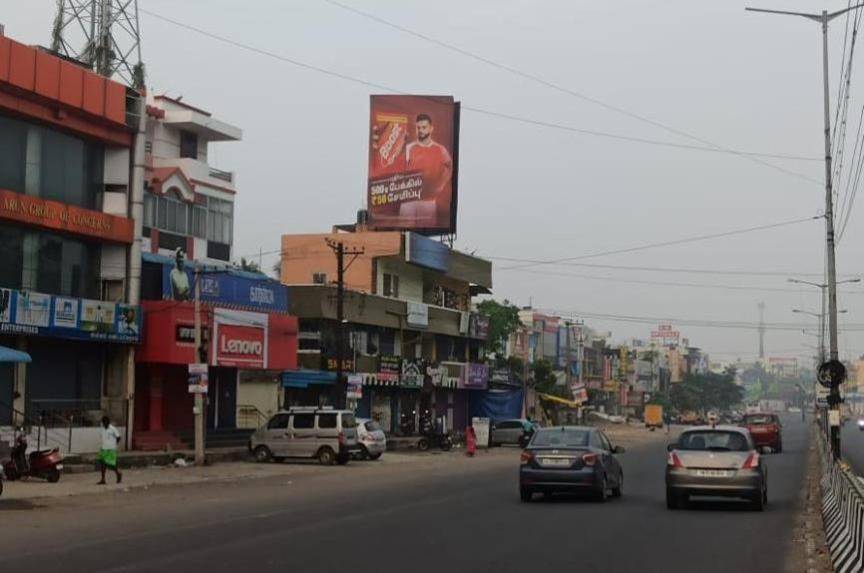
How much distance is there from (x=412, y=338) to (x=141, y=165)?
98.9 ft

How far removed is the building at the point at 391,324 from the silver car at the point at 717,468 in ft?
101

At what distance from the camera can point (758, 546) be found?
15391mm

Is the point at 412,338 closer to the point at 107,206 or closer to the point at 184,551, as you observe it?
the point at 107,206

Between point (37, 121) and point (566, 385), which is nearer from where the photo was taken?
point (37, 121)

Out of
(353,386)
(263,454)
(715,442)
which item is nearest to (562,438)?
(715,442)

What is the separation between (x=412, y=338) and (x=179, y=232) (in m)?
21.8

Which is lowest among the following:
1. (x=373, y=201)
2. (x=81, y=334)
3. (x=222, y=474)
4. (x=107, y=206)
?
(x=222, y=474)

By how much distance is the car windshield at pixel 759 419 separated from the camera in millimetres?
51203

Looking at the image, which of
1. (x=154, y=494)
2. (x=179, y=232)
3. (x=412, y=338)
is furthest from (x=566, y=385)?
(x=154, y=494)

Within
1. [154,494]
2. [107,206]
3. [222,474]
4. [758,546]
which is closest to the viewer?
[758,546]

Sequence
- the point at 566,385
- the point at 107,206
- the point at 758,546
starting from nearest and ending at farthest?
the point at 758,546 → the point at 107,206 → the point at 566,385

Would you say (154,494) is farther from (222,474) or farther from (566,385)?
(566,385)

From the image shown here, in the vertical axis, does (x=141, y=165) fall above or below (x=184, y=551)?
above

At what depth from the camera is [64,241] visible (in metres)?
36.8
